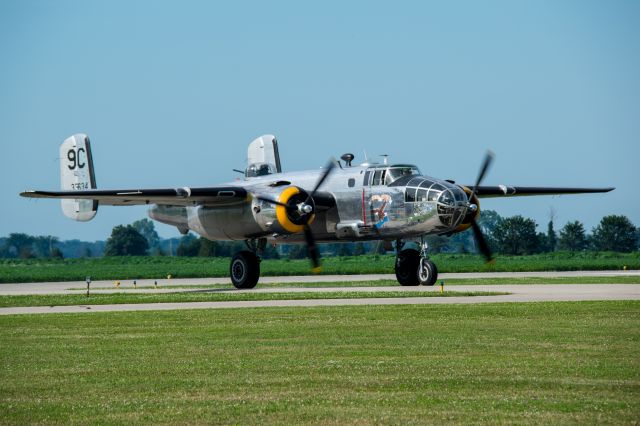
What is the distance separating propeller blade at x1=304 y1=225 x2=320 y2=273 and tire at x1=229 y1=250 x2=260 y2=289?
5017 millimetres

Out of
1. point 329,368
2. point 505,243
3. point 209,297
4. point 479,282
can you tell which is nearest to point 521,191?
point 479,282

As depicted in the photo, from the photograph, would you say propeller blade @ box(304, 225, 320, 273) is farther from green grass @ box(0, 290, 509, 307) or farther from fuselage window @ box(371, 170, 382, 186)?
fuselage window @ box(371, 170, 382, 186)

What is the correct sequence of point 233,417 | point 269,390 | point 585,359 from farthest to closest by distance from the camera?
point 585,359
point 269,390
point 233,417

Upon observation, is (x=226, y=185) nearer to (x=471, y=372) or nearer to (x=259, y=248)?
(x=259, y=248)

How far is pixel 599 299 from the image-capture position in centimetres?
3200

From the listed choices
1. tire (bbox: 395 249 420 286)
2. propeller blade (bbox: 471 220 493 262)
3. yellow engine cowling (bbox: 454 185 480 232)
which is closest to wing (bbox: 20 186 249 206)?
tire (bbox: 395 249 420 286)

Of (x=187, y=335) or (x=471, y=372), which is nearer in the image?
(x=471, y=372)

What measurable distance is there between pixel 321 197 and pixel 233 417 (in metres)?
26.2

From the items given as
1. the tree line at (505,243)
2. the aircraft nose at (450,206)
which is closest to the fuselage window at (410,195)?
the aircraft nose at (450,206)

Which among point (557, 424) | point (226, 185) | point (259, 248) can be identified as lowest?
point (557, 424)

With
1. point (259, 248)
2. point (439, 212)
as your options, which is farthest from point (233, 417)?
point (259, 248)

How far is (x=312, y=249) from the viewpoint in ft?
123

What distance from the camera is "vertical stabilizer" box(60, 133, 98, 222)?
48594mm

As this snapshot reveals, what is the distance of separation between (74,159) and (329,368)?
3414 cm
